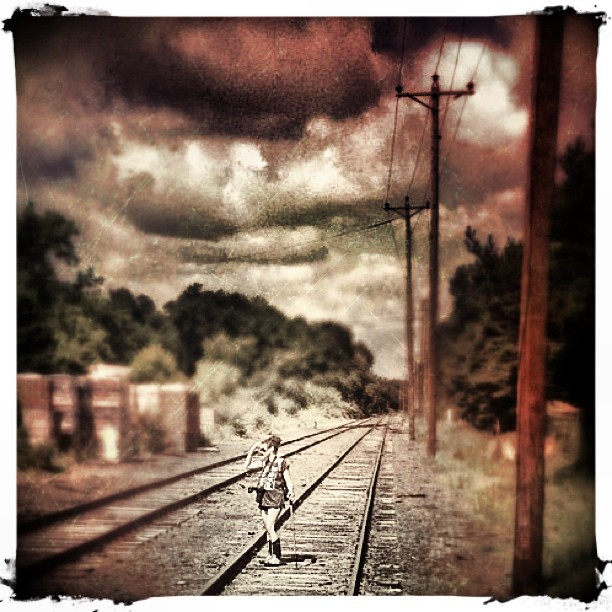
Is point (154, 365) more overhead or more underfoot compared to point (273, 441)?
more overhead

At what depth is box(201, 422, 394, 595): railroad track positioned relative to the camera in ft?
24.8

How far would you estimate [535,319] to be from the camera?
7066 millimetres

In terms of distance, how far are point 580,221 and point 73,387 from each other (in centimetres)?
458

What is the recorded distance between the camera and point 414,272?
7969 mm

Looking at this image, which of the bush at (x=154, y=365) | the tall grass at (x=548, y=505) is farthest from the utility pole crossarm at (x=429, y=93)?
the bush at (x=154, y=365)

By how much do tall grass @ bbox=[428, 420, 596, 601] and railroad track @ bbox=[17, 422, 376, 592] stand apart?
105 centimetres

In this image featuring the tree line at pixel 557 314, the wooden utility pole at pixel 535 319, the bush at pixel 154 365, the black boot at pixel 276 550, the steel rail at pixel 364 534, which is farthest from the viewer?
the bush at pixel 154 365

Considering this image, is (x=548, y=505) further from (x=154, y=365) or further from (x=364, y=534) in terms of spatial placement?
(x=154, y=365)

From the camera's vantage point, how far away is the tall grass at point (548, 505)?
7.62m

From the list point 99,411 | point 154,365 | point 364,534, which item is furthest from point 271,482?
point 99,411

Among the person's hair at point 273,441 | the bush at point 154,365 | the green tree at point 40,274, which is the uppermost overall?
the green tree at point 40,274

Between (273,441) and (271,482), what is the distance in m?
0.35

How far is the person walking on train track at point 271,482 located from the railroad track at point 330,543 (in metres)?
0.11

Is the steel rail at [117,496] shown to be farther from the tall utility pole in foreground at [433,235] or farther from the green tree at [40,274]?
the green tree at [40,274]
